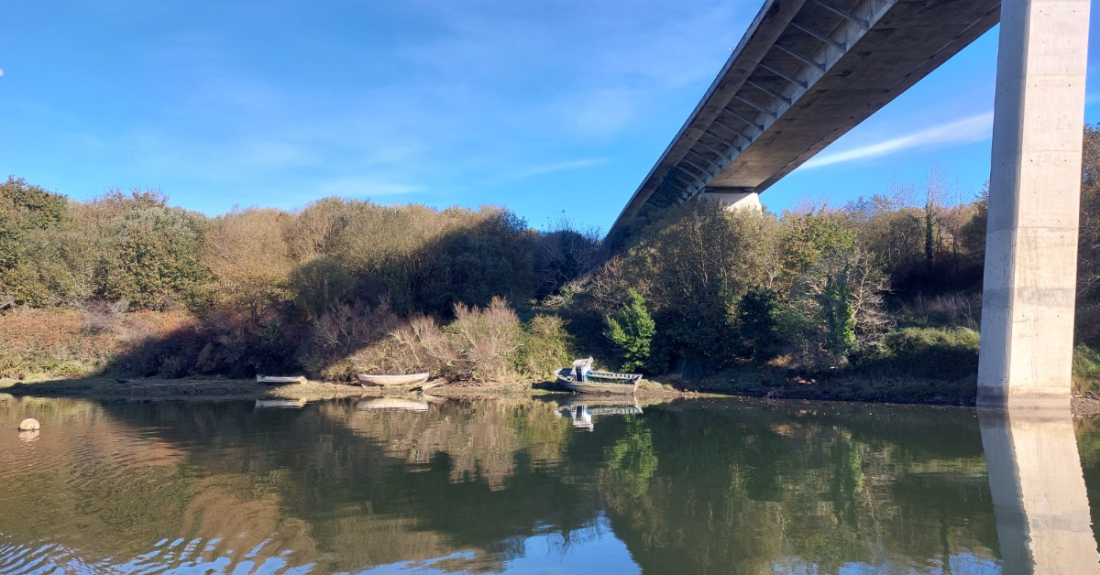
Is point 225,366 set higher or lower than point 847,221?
lower

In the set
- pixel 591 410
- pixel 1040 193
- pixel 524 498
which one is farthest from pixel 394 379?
pixel 1040 193

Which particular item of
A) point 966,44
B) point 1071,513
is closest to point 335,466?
point 1071,513

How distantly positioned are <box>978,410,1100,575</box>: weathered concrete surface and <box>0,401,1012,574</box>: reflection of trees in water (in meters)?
0.32

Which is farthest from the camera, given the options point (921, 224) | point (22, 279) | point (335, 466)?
point (22, 279)

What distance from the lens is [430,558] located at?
25.9ft

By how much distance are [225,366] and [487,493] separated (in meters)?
28.9

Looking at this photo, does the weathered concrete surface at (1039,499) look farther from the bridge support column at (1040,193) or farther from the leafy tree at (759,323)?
the leafy tree at (759,323)

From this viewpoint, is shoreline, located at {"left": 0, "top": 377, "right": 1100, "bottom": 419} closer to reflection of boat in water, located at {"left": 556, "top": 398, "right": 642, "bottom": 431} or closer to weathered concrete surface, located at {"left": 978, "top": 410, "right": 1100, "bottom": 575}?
reflection of boat in water, located at {"left": 556, "top": 398, "right": 642, "bottom": 431}

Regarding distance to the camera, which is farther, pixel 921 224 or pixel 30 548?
pixel 921 224

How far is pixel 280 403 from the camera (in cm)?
2717

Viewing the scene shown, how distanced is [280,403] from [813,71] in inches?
952

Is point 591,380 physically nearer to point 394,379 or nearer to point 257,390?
point 394,379

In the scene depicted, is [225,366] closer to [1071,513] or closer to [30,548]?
[30,548]

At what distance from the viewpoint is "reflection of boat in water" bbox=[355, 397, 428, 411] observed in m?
24.8
